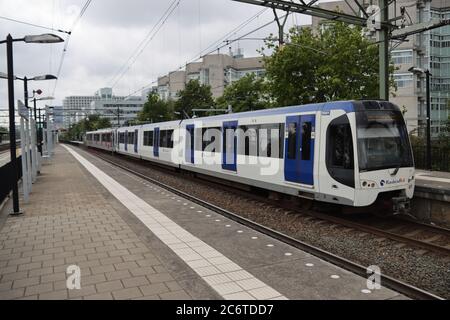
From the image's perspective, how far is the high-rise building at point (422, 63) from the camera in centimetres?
4734

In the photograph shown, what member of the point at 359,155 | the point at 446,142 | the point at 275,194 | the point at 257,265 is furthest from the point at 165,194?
the point at 446,142

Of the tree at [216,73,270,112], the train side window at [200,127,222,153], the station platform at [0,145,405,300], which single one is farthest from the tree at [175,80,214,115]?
the station platform at [0,145,405,300]

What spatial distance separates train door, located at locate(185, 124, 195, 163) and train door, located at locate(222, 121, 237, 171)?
335cm

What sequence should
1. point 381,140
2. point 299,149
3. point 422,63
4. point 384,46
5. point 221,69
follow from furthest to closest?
point 221,69, point 422,63, point 384,46, point 299,149, point 381,140

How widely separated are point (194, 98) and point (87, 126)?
52.1 metres

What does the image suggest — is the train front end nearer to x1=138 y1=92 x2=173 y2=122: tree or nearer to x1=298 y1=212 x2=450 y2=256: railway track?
x1=298 y1=212 x2=450 y2=256: railway track

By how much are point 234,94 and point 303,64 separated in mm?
20970

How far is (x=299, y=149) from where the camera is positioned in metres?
10.6

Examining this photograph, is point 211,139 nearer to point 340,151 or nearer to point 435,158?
point 340,151

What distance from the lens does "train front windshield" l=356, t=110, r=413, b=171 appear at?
9.09 metres

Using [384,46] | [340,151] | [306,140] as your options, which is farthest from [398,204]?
[384,46]

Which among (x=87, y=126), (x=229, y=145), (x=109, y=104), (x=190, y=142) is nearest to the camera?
(x=229, y=145)

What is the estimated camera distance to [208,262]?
21.4ft

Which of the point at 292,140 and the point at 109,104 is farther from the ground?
the point at 109,104
